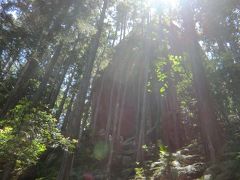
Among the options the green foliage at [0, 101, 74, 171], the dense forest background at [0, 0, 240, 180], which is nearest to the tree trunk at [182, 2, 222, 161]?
the dense forest background at [0, 0, 240, 180]

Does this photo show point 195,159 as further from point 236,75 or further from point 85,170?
point 85,170

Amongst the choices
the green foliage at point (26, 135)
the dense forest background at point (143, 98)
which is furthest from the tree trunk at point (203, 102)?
the green foliage at point (26, 135)

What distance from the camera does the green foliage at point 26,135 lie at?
21.3ft

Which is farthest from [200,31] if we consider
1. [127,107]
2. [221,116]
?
[127,107]

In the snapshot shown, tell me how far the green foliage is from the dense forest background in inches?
0.9

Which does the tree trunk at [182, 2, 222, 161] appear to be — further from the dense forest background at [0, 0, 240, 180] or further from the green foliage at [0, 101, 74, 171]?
the green foliage at [0, 101, 74, 171]

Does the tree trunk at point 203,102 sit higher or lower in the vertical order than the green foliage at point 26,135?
higher

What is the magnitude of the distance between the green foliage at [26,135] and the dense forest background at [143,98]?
0.08 ft

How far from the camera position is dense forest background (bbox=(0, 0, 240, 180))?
293 inches

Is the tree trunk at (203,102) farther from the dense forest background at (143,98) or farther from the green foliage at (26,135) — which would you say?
the green foliage at (26,135)

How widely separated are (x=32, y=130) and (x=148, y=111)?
1726 cm

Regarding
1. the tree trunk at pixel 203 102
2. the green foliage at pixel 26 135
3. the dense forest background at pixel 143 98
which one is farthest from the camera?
the tree trunk at pixel 203 102

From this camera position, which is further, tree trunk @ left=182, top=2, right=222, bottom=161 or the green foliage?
tree trunk @ left=182, top=2, right=222, bottom=161

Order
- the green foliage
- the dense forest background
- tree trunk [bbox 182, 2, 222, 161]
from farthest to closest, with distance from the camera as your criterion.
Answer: tree trunk [bbox 182, 2, 222, 161], the dense forest background, the green foliage
